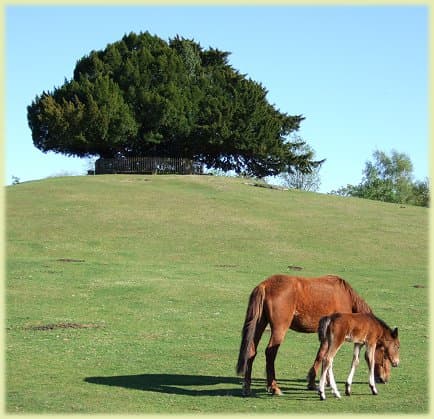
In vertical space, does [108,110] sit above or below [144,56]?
below

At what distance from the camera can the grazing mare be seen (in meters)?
11.5

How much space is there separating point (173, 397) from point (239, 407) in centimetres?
118

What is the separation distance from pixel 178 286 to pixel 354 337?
1314 centimetres

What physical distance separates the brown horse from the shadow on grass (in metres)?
0.36

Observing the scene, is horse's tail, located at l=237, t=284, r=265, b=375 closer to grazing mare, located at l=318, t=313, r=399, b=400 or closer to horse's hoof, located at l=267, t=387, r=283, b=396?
horse's hoof, located at l=267, t=387, r=283, b=396

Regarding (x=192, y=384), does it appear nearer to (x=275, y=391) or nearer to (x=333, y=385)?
(x=275, y=391)

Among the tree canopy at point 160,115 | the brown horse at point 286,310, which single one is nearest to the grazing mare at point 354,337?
the brown horse at point 286,310

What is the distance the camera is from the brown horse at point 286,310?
11.9m

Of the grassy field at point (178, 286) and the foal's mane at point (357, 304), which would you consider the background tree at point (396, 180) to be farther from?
the foal's mane at point (357, 304)

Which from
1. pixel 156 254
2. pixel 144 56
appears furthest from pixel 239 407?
pixel 144 56

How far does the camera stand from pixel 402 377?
13508 millimetres

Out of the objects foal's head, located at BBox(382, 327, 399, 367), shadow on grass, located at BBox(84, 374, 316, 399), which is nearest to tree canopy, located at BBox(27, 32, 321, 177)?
shadow on grass, located at BBox(84, 374, 316, 399)

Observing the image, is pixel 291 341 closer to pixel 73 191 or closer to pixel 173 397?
pixel 173 397

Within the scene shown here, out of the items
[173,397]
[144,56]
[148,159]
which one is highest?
[144,56]
